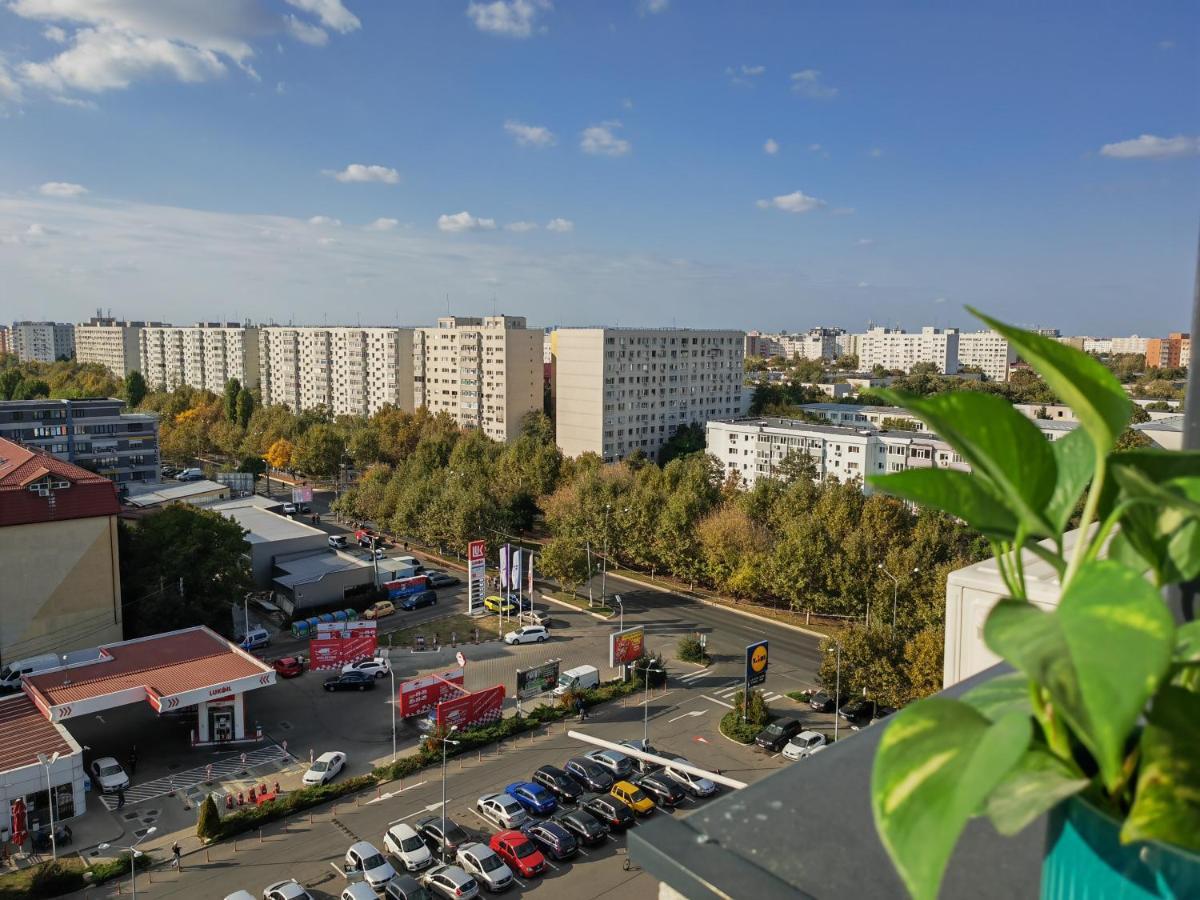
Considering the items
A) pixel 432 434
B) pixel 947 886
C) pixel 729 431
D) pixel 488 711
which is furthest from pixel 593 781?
pixel 432 434

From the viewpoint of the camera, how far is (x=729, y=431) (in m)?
34.0

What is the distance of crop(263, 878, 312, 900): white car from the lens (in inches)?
386

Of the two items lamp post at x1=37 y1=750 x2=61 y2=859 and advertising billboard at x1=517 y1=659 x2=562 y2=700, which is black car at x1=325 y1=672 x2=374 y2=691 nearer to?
advertising billboard at x1=517 y1=659 x2=562 y2=700

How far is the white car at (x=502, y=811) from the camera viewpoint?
11547mm

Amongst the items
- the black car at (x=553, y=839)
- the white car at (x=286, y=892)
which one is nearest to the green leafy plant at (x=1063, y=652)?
the white car at (x=286, y=892)

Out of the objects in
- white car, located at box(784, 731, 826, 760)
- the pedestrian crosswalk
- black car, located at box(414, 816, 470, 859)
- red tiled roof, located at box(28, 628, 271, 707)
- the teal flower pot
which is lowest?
the pedestrian crosswalk

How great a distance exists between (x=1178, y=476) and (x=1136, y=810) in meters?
0.39

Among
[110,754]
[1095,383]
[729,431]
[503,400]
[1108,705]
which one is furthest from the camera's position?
[503,400]

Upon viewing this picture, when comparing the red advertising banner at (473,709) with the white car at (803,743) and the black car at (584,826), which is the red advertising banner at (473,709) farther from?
the white car at (803,743)

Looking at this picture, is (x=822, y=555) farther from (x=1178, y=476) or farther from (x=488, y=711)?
(x=1178, y=476)

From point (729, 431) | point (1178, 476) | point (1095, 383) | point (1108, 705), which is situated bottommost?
point (729, 431)

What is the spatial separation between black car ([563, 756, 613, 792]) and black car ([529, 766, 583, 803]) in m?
0.12

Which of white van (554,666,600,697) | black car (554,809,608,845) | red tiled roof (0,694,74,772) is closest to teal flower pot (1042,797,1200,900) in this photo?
Answer: black car (554,809,608,845)

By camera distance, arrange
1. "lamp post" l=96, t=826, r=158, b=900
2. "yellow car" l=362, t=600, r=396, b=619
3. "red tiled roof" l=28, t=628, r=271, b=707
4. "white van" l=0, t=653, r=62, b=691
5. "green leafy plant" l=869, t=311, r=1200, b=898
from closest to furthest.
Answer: "green leafy plant" l=869, t=311, r=1200, b=898
"lamp post" l=96, t=826, r=158, b=900
"red tiled roof" l=28, t=628, r=271, b=707
"white van" l=0, t=653, r=62, b=691
"yellow car" l=362, t=600, r=396, b=619
